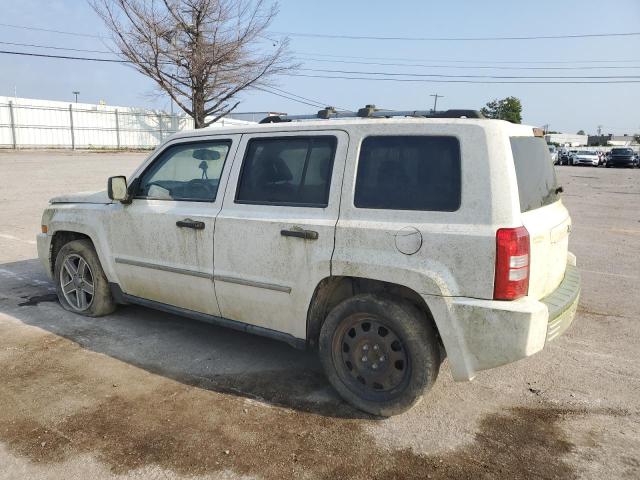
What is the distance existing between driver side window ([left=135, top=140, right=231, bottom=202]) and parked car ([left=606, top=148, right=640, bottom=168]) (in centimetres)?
4317

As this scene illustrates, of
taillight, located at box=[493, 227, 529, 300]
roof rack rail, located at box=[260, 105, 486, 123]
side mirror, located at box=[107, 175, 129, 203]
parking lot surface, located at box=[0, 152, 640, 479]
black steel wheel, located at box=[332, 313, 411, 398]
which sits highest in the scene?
roof rack rail, located at box=[260, 105, 486, 123]

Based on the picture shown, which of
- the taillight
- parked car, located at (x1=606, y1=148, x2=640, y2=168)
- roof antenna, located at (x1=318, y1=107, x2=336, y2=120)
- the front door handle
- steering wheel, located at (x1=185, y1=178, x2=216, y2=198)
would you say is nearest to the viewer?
the taillight

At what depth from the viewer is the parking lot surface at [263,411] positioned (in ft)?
9.50

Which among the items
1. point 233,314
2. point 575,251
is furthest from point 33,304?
point 575,251

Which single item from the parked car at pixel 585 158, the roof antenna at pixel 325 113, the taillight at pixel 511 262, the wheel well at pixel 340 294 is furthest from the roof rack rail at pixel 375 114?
the parked car at pixel 585 158

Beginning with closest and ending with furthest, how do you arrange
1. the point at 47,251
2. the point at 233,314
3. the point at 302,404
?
the point at 302,404, the point at 233,314, the point at 47,251

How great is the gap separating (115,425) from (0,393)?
1020mm

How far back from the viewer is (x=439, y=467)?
288cm

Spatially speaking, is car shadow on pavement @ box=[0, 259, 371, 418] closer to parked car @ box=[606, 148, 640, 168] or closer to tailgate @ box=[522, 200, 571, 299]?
tailgate @ box=[522, 200, 571, 299]

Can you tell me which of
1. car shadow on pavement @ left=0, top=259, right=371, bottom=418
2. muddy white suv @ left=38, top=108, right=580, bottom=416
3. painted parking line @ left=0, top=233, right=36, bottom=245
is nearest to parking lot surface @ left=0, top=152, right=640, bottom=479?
car shadow on pavement @ left=0, top=259, right=371, bottom=418

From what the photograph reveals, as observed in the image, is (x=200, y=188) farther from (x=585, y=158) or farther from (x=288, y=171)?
(x=585, y=158)

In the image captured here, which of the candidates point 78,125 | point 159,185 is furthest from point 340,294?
point 78,125

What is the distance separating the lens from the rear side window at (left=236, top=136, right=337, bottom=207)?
3.55 meters

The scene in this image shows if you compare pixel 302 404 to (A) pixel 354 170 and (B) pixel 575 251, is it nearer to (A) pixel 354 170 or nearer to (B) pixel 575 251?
(A) pixel 354 170
